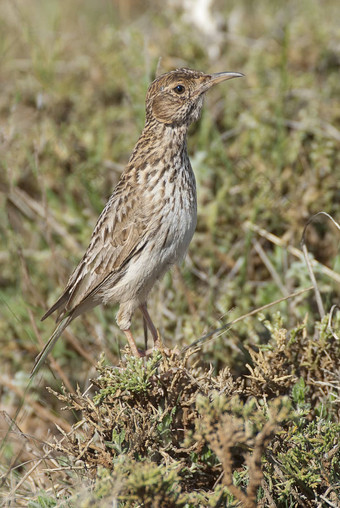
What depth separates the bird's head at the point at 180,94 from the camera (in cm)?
389

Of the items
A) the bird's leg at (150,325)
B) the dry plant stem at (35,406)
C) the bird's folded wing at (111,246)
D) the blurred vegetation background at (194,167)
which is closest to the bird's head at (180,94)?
the blurred vegetation background at (194,167)

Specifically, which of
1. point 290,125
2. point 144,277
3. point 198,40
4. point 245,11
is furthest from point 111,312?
point 245,11

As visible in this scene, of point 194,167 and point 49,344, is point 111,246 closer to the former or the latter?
point 49,344

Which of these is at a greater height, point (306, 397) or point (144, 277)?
point (144, 277)

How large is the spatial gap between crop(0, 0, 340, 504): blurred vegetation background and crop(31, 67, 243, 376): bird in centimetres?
26

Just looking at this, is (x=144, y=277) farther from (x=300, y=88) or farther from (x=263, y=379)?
(x=300, y=88)

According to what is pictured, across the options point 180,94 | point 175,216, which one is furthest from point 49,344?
point 180,94

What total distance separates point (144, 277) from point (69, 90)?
3300 millimetres

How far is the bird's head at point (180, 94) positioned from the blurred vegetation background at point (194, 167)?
0.18 metres

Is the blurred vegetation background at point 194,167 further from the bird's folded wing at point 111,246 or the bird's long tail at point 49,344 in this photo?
the bird's folded wing at point 111,246

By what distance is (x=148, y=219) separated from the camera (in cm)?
367

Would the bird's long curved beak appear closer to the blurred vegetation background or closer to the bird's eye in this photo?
the bird's eye

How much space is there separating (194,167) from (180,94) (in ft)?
4.31

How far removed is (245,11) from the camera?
7.45 m
